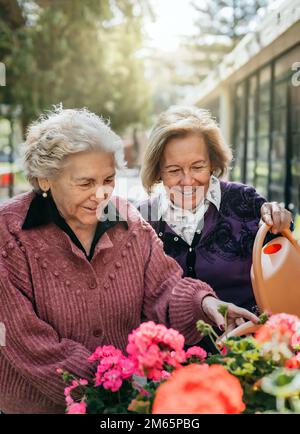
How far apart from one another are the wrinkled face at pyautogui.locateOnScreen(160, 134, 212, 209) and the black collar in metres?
0.50

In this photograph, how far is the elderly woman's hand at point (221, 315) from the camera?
5.00 feet

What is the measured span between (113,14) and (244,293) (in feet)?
34.6

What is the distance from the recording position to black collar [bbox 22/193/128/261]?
5.89 ft

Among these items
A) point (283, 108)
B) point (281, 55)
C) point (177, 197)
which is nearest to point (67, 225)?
point (177, 197)

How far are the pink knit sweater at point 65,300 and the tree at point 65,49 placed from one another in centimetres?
943

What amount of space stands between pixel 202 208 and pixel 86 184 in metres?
0.73

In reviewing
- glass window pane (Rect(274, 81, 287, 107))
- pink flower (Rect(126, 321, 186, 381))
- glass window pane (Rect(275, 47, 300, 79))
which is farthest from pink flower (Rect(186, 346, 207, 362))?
glass window pane (Rect(274, 81, 287, 107))

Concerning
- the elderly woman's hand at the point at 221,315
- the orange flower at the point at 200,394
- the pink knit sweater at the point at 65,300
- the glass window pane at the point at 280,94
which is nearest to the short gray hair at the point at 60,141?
the pink knit sweater at the point at 65,300

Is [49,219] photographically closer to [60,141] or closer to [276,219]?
[60,141]

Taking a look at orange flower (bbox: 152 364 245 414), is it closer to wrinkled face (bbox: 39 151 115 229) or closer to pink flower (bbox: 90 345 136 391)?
pink flower (bbox: 90 345 136 391)

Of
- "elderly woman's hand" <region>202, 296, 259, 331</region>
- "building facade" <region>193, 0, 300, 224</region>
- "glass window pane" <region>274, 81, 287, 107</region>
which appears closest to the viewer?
"elderly woman's hand" <region>202, 296, 259, 331</region>

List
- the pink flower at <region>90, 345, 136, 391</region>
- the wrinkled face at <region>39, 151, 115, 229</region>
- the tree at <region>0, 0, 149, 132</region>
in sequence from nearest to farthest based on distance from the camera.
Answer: the pink flower at <region>90, 345, 136, 391</region> → the wrinkled face at <region>39, 151, 115, 229</region> → the tree at <region>0, 0, 149, 132</region>

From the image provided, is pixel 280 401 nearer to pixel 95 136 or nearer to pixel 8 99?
pixel 95 136

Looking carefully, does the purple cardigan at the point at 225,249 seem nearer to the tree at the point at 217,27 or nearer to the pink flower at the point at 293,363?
the pink flower at the point at 293,363
